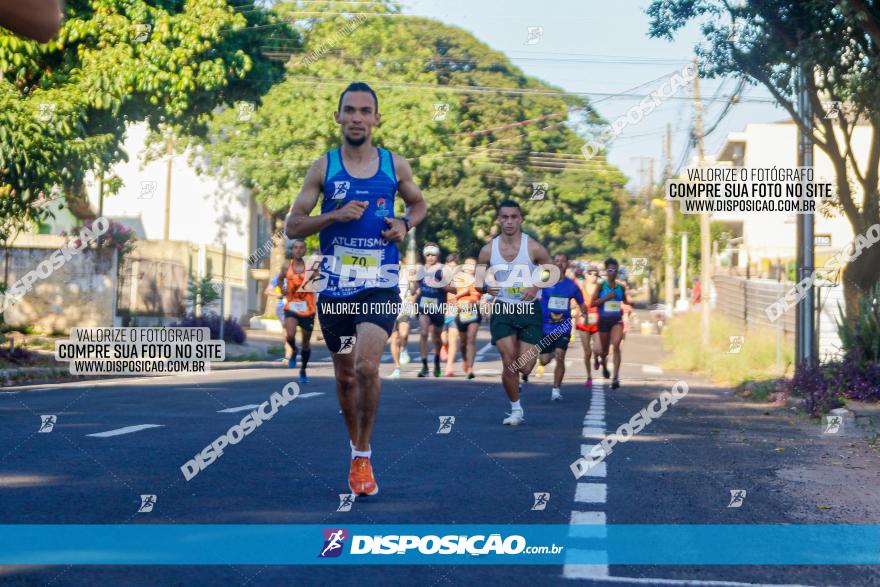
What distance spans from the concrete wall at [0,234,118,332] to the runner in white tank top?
15627 mm

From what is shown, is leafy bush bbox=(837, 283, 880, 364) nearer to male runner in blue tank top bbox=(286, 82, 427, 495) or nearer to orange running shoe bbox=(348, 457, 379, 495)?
Answer: male runner in blue tank top bbox=(286, 82, 427, 495)

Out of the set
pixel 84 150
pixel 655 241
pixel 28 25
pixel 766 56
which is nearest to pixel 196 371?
pixel 84 150

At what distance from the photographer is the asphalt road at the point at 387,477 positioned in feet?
16.1

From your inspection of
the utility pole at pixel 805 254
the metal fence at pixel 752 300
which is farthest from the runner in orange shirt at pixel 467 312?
the metal fence at pixel 752 300

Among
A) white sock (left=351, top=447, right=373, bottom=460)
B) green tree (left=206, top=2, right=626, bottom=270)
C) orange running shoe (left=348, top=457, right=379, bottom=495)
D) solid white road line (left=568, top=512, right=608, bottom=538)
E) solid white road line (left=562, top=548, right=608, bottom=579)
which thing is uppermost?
green tree (left=206, top=2, right=626, bottom=270)

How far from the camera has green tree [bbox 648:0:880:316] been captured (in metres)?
14.6

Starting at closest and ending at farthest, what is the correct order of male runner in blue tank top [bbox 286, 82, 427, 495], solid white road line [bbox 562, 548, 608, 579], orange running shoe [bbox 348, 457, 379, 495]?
solid white road line [bbox 562, 548, 608, 579] < orange running shoe [bbox 348, 457, 379, 495] < male runner in blue tank top [bbox 286, 82, 427, 495]

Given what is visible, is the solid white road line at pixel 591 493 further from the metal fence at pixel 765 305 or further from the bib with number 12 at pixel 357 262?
the metal fence at pixel 765 305

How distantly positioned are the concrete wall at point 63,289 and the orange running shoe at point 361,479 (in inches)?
784

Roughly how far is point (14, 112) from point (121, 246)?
801 centimetres

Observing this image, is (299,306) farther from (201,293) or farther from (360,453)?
(201,293)

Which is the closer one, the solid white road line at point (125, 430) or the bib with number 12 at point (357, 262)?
the bib with number 12 at point (357, 262)

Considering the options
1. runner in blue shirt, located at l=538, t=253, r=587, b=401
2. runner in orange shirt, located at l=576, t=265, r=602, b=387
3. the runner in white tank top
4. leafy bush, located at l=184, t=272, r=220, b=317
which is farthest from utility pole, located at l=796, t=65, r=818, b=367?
leafy bush, located at l=184, t=272, r=220, b=317

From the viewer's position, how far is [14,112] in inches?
720
